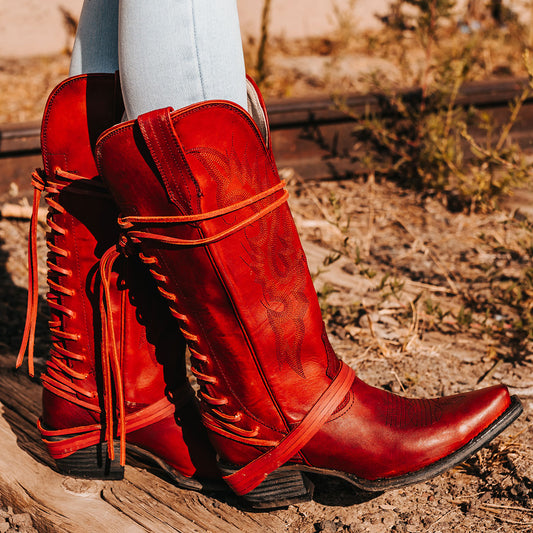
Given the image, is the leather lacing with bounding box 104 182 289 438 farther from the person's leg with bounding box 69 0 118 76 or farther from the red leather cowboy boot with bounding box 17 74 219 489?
the person's leg with bounding box 69 0 118 76

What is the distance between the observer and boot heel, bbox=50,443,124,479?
126 cm

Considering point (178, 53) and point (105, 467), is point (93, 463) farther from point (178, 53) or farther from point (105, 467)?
point (178, 53)

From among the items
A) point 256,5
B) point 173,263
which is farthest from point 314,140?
point 173,263

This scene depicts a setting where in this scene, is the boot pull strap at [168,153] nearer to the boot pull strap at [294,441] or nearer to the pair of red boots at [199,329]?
the pair of red boots at [199,329]

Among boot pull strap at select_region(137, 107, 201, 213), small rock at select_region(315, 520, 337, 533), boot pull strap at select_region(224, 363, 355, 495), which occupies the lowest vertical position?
small rock at select_region(315, 520, 337, 533)

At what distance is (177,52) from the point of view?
93 centimetres

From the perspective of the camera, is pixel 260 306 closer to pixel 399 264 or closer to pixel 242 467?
pixel 242 467

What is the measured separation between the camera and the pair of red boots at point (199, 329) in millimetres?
989

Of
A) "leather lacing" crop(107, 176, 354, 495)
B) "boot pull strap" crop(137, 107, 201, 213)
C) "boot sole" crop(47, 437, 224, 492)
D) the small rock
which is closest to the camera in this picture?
"boot pull strap" crop(137, 107, 201, 213)

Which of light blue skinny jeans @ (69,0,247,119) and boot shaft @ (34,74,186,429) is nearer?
light blue skinny jeans @ (69,0,247,119)

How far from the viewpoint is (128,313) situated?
3.95ft

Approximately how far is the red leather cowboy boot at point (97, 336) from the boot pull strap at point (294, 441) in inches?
6.0

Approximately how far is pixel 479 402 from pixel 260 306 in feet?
1.52

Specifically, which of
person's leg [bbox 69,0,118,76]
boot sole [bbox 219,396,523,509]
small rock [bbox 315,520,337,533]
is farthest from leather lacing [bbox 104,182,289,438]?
person's leg [bbox 69,0,118,76]
